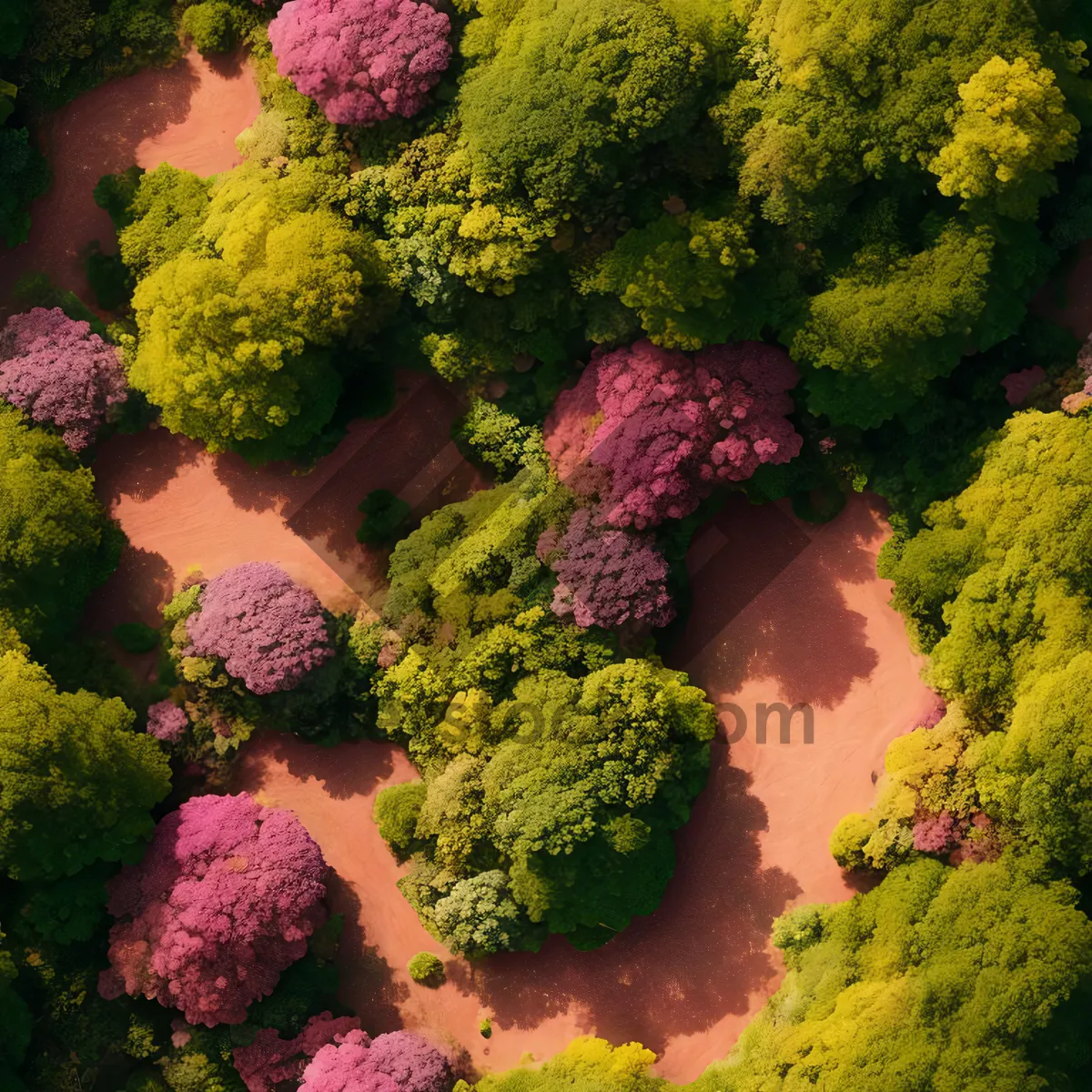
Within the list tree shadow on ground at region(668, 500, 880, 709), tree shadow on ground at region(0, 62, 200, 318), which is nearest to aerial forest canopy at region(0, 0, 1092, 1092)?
tree shadow on ground at region(668, 500, 880, 709)

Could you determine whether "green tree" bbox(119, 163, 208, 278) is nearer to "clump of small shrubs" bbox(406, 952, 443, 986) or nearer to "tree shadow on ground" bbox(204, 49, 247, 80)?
"tree shadow on ground" bbox(204, 49, 247, 80)

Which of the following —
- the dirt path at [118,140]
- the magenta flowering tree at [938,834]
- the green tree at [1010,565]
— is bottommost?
the magenta flowering tree at [938,834]

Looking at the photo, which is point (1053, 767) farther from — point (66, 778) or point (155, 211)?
point (155, 211)

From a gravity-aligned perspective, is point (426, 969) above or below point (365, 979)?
below

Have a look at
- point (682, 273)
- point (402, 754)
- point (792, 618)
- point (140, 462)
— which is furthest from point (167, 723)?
point (682, 273)

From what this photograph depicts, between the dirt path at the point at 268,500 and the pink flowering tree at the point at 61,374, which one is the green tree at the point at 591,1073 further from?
the pink flowering tree at the point at 61,374

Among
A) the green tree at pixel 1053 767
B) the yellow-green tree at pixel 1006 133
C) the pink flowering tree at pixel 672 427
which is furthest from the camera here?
the pink flowering tree at pixel 672 427

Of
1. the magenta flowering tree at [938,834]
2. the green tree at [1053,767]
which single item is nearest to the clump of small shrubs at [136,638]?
the magenta flowering tree at [938,834]

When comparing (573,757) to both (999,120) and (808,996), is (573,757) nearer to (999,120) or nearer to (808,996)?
(808,996)
